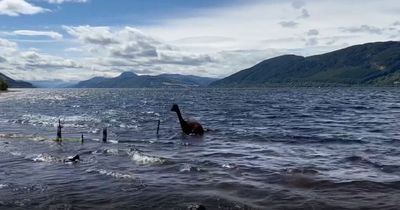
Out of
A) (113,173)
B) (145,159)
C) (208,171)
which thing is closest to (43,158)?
(145,159)

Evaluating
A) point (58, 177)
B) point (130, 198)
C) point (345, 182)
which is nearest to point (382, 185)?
point (345, 182)

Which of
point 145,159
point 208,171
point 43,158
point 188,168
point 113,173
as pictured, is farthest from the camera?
point 43,158

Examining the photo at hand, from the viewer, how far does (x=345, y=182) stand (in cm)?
2580

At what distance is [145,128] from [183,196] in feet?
125

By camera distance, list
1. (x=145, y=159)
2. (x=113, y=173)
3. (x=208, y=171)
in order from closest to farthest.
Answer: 1. (x=113, y=173)
2. (x=208, y=171)
3. (x=145, y=159)

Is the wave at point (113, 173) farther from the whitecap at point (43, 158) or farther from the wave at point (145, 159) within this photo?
the whitecap at point (43, 158)

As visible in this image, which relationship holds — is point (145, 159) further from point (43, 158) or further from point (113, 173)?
point (43, 158)

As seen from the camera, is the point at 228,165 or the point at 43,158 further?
the point at 43,158

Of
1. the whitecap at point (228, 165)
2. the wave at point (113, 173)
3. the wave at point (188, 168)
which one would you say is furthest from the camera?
the whitecap at point (228, 165)

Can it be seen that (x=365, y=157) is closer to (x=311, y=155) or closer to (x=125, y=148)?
(x=311, y=155)

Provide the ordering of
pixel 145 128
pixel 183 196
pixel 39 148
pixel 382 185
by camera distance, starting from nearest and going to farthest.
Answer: pixel 183 196
pixel 382 185
pixel 39 148
pixel 145 128

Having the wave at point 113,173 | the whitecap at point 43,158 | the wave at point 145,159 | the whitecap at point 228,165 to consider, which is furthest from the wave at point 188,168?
the whitecap at point 43,158

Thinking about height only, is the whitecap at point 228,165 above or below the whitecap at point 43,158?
above

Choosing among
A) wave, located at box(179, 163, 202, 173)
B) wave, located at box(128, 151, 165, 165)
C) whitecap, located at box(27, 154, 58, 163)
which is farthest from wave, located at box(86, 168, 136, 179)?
whitecap, located at box(27, 154, 58, 163)
